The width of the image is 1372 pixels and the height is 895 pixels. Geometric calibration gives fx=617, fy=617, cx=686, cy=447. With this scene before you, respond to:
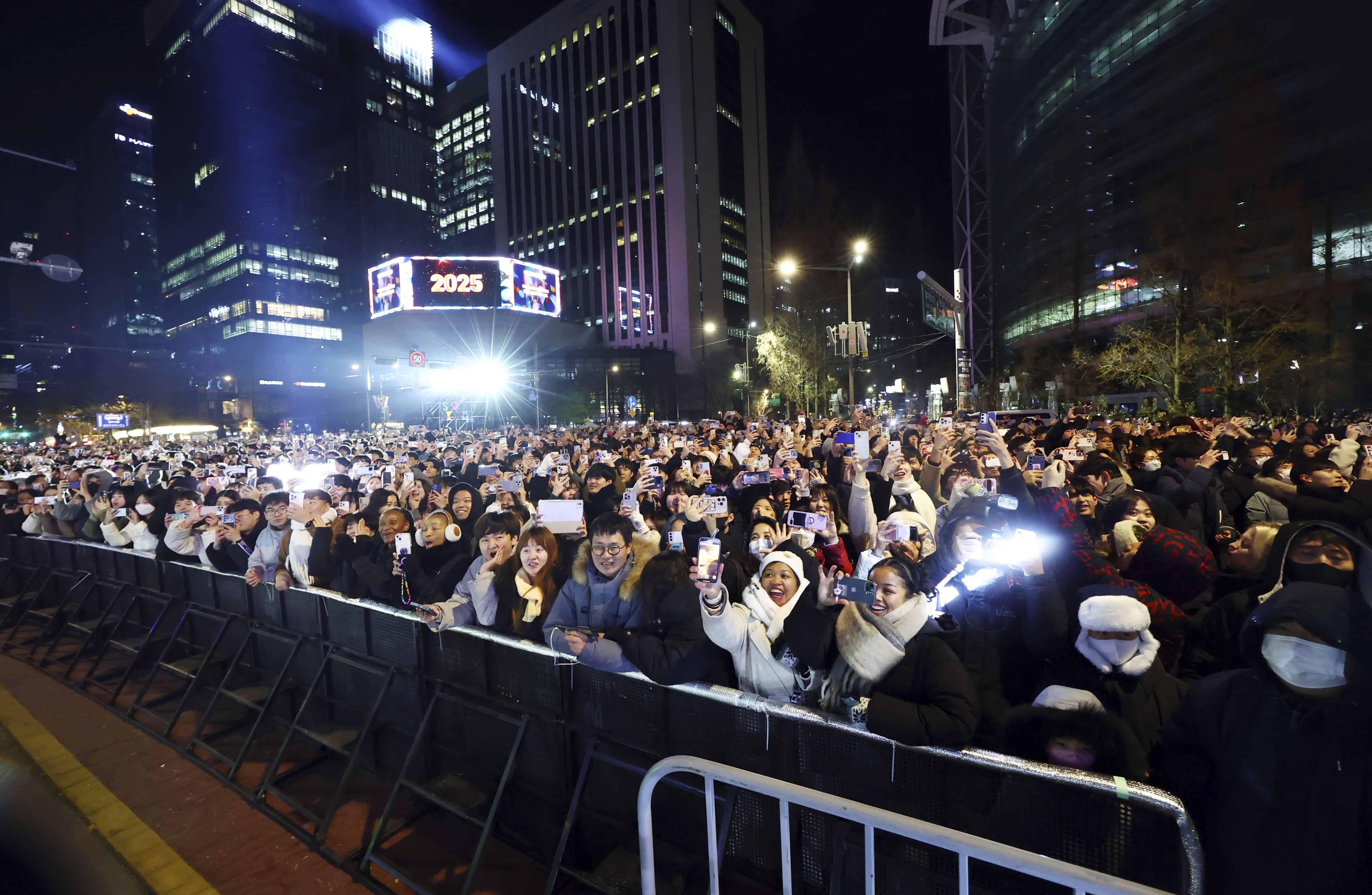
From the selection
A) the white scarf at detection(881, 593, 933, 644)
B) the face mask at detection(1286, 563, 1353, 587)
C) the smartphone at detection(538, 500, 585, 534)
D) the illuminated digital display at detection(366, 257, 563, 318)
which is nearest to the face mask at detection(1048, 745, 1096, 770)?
the white scarf at detection(881, 593, 933, 644)

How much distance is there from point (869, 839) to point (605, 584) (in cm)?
221

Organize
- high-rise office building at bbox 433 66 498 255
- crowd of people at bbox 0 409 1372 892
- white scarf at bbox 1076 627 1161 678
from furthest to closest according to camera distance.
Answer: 1. high-rise office building at bbox 433 66 498 255
2. white scarf at bbox 1076 627 1161 678
3. crowd of people at bbox 0 409 1372 892

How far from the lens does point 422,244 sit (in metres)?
116

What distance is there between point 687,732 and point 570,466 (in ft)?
26.8

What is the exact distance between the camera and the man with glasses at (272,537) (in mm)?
5840

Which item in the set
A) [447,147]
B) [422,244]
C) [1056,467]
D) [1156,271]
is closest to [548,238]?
[422,244]

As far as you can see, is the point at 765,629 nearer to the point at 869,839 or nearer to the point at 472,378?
the point at 869,839

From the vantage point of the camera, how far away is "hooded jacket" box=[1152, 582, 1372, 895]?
6.63 ft

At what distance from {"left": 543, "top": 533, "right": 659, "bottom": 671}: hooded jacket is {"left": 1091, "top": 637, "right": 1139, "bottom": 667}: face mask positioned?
2357 mm

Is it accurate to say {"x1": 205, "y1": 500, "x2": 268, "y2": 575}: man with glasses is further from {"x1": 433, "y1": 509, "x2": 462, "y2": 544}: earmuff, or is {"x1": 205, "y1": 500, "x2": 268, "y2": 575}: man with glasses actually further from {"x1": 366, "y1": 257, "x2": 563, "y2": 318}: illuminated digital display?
{"x1": 366, "y1": 257, "x2": 563, "y2": 318}: illuminated digital display

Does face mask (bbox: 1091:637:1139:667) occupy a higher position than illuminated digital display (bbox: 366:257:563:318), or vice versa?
A: illuminated digital display (bbox: 366:257:563:318)

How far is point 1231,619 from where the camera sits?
3178 millimetres

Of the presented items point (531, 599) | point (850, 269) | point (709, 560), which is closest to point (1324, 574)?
point (709, 560)

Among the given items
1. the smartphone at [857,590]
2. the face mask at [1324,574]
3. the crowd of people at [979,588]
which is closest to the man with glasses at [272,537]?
the crowd of people at [979,588]
